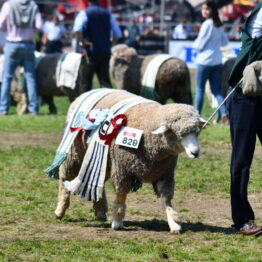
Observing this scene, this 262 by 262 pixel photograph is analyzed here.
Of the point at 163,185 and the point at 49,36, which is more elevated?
the point at 163,185

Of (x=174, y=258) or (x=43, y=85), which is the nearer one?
(x=174, y=258)

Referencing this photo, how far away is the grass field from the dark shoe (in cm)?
7

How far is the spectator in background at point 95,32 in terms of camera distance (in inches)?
575

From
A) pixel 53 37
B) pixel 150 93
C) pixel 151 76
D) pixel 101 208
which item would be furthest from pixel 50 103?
pixel 53 37

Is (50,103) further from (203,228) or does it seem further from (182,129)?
(182,129)

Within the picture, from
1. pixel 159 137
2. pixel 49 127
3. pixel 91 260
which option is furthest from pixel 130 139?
pixel 49 127

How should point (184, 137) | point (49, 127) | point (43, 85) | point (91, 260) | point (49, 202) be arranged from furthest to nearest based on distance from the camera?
point (43, 85) → point (49, 127) → point (49, 202) → point (184, 137) → point (91, 260)

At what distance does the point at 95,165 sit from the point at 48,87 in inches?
356

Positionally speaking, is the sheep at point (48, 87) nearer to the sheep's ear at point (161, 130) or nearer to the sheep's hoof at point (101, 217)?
the sheep's hoof at point (101, 217)

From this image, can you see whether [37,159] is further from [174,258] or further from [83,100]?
[174,258]

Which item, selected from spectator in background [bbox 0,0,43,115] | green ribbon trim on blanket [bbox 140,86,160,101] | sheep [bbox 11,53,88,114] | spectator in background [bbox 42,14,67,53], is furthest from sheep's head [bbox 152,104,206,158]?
spectator in background [bbox 42,14,67,53]

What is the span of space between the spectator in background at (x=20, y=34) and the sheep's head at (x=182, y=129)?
9.09m

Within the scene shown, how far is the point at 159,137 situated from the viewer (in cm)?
673

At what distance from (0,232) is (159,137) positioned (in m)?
Result: 1.46
